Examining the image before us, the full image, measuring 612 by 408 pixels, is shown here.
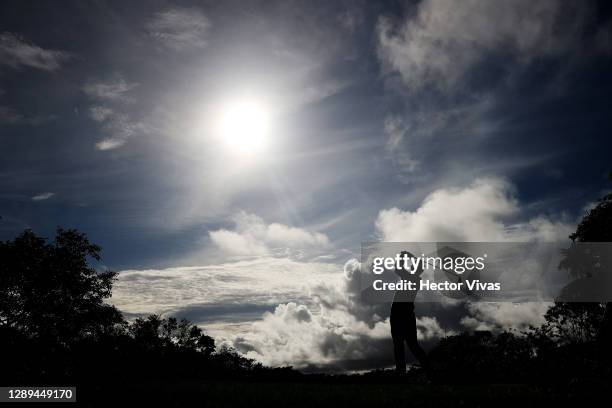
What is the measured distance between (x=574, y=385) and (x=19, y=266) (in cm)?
4067

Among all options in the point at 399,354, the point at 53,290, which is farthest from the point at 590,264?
the point at 53,290

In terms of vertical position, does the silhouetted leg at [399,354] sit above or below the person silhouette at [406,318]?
below

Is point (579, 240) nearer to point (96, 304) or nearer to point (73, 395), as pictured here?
point (73, 395)

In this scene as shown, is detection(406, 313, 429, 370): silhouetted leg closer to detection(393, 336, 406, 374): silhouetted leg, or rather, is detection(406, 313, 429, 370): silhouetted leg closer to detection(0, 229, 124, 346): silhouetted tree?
detection(393, 336, 406, 374): silhouetted leg

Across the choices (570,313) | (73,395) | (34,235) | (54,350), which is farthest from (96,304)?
(570,313)

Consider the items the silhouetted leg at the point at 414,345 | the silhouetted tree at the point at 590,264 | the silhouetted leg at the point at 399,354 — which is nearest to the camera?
the silhouetted leg at the point at 414,345

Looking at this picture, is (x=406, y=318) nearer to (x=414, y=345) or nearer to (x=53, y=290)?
(x=414, y=345)

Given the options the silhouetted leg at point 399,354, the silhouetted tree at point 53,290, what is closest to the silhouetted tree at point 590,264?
the silhouetted leg at point 399,354

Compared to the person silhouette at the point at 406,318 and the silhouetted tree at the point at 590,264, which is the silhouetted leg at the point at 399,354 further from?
the silhouetted tree at the point at 590,264

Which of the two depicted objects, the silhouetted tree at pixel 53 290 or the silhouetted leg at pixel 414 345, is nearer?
the silhouetted leg at pixel 414 345

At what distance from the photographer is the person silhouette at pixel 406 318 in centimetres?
1243

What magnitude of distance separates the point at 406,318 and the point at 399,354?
4.77 ft

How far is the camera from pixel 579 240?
3247cm

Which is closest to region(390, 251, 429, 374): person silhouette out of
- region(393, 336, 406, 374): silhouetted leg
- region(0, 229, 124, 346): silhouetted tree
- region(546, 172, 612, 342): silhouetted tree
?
region(393, 336, 406, 374): silhouetted leg
